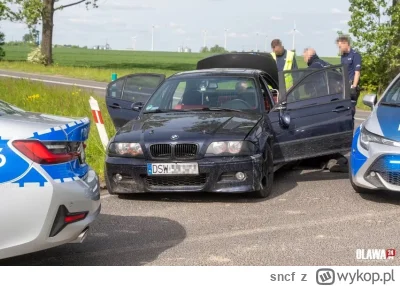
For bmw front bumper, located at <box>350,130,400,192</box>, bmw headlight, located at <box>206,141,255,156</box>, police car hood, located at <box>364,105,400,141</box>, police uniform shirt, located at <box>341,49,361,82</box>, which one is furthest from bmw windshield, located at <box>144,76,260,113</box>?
police uniform shirt, located at <box>341,49,361,82</box>

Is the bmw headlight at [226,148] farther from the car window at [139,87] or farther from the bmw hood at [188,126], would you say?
the car window at [139,87]

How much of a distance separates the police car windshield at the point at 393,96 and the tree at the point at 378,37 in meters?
15.8

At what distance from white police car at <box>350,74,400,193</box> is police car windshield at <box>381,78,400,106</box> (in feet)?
0.93

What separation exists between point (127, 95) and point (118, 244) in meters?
4.16

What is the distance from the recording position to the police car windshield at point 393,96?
9.88 metres

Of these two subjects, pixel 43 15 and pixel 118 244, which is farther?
pixel 43 15

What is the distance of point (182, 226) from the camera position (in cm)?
788

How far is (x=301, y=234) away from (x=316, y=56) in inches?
301

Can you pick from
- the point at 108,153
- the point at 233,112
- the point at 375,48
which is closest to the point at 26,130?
the point at 108,153

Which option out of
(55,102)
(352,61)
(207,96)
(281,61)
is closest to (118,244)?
(207,96)

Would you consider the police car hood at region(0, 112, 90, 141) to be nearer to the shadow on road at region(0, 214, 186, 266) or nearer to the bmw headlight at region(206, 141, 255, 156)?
the shadow on road at region(0, 214, 186, 266)

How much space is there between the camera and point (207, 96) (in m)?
10.4

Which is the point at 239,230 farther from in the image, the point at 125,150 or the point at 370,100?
the point at 370,100

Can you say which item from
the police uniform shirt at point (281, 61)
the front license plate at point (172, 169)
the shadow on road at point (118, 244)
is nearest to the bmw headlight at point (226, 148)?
the front license plate at point (172, 169)
